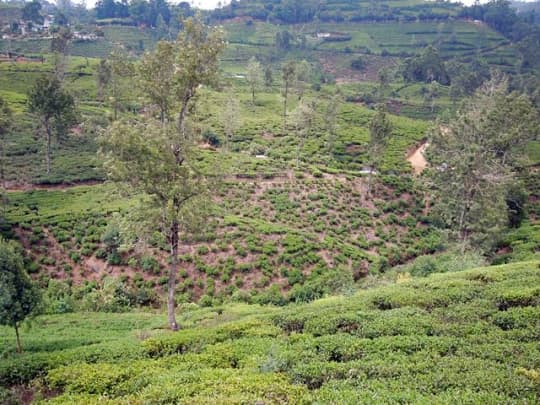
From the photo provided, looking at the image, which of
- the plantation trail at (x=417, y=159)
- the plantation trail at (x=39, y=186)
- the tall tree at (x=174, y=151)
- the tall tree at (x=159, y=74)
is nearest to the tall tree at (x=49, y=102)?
the plantation trail at (x=39, y=186)

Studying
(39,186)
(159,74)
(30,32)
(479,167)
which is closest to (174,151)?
(159,74)

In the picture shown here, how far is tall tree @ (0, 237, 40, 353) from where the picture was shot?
15.2m

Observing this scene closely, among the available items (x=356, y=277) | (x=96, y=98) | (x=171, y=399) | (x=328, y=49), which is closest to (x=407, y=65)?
(x=328, y=49)

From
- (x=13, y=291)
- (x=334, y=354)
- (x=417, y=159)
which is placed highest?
(x=13, y=291)

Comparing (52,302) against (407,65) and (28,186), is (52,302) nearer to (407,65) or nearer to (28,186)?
(28,186)

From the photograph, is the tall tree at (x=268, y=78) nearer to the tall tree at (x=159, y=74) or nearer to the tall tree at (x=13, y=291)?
the tall tree at (x=159, y=74)

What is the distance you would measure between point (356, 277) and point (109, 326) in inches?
745

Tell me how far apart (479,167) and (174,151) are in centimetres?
2294

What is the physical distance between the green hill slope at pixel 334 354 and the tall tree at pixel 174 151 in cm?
484

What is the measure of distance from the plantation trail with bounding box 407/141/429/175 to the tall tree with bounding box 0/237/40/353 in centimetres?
4869

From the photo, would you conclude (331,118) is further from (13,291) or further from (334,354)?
(13,291)

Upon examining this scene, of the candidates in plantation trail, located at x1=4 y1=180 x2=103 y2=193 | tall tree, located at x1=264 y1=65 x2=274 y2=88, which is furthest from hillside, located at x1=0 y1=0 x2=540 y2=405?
tall tree, located at x1=264 y1=65 x2=274 y2=88

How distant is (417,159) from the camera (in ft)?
196

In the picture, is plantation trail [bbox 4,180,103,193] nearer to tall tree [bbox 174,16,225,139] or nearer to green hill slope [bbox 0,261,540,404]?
green hill slope [bbox 0,261,540,404]
